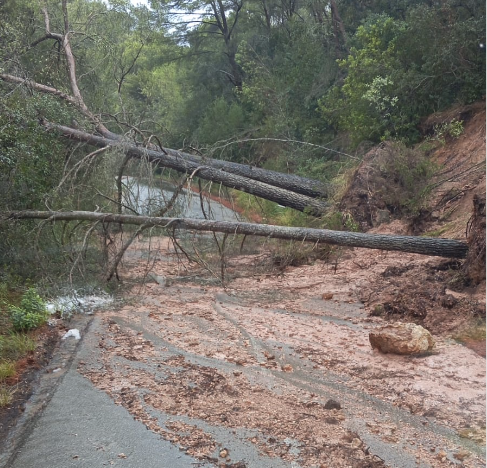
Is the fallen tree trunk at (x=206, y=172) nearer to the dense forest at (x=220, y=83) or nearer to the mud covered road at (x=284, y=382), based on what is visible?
the dense forest at (x=220, y=83)

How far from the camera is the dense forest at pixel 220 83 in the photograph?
10211mm

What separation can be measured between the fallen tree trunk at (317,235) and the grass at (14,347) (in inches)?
97.9

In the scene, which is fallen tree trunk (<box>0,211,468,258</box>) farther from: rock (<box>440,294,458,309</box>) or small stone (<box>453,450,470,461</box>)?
small stone (<box>453,450,470,461</box>)

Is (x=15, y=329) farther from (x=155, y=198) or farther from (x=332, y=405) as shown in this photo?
(x=332, y=405)

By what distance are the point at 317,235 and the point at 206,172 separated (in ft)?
11.3

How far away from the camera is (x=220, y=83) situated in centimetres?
2609

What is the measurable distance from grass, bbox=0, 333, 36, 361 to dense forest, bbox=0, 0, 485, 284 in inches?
88.2

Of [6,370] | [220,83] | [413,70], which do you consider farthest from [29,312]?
[220,83]

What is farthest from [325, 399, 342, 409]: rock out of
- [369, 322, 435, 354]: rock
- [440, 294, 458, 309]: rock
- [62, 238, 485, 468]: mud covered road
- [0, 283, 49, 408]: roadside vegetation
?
[0, 283, 49, 408]: roadside vegetation

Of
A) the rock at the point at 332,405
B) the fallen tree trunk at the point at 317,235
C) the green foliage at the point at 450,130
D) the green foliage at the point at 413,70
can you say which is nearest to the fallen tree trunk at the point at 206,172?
the fallen tree trunk at the point at 317,235

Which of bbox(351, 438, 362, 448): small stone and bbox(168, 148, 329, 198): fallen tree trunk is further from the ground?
bbox(168, 148, 329, 198): fallen tree trunk

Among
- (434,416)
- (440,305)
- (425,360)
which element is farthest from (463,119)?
(434,416)

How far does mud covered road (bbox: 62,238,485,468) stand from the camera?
4.82 meters

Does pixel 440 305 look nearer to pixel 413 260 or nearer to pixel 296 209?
pixel 413 260
